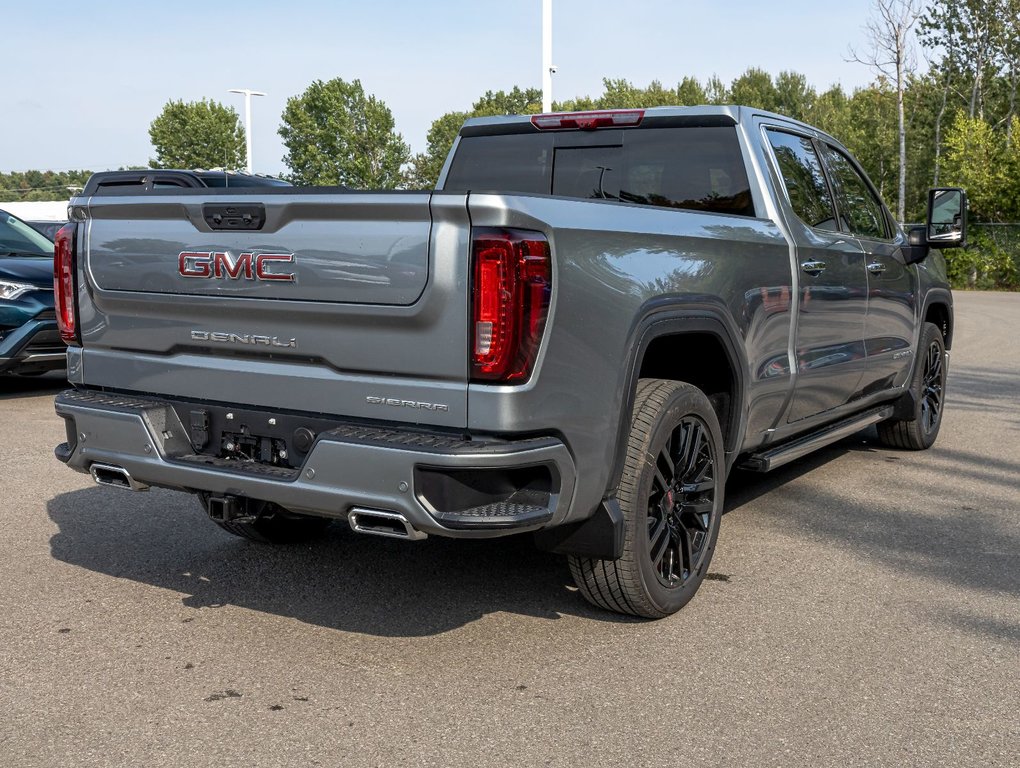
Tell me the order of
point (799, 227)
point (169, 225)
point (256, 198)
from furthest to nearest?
1. point (799, 227)
2. point (169, 225)
3. point (256, 198)

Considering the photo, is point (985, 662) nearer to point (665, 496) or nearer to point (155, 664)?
point (665, 496)

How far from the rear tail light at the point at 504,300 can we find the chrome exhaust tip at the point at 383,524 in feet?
1.65

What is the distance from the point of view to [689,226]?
13.9 ft

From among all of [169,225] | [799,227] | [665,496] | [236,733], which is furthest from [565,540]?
[799,227]

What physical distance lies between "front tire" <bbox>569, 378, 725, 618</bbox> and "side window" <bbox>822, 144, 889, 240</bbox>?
2224 mm

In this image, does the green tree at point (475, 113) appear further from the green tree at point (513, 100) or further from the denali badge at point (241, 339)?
the denali badge at point (241, 339)

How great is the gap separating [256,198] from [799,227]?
2.71 meters

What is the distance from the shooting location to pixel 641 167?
5.41 m

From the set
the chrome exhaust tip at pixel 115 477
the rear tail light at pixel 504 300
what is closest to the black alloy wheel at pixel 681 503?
the rear tail light at pixel 504 300

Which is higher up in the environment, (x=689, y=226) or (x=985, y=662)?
(x=689, y=226)

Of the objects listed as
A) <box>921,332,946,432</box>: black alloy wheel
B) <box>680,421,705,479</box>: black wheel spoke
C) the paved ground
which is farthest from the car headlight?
<box>921,332,946,432</box>: black alloy wheel

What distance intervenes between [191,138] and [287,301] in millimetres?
97086

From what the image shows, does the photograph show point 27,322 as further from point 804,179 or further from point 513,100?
point 513,100

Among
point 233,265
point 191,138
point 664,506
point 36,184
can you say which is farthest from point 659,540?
point 36,184
